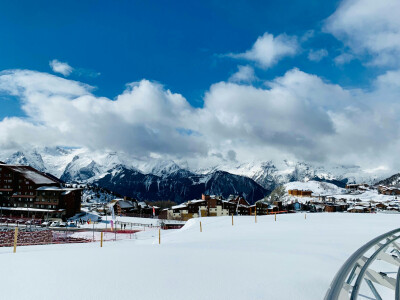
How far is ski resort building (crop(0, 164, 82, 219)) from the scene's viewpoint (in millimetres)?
Result: 92062

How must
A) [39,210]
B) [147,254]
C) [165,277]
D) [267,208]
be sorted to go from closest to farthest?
[165,277] → [147,254] → [39,210] → [267,208]

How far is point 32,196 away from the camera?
94500 millimetres

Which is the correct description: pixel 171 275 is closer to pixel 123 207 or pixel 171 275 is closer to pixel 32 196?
pixel 32 196

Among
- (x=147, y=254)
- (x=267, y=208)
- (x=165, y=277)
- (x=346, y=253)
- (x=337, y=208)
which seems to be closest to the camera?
(x=165, y=277)

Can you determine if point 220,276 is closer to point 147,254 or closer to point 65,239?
point 147,254

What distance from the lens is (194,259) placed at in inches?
366

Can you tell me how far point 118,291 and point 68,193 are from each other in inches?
3780

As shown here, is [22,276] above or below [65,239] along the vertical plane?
above

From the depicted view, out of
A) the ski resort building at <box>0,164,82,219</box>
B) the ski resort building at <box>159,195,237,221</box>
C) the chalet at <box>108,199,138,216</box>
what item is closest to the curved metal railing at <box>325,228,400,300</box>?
the ski resort building at <box>0,164,82,219</box>

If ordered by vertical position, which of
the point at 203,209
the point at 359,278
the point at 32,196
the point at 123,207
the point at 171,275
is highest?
the point at 32,196

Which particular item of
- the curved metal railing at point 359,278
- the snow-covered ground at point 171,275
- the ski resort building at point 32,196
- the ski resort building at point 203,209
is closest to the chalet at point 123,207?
the ski resort building at point 203,209

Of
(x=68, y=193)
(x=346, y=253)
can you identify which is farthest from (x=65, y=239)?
(x=68, y=193)

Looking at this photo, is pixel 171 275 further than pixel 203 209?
No

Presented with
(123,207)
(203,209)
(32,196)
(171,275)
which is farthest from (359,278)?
(123,207)
